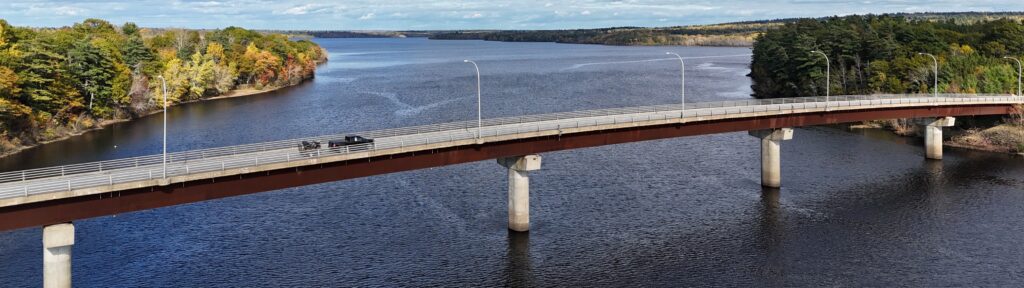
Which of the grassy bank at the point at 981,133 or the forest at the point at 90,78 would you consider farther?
the forest at the point at 90,78

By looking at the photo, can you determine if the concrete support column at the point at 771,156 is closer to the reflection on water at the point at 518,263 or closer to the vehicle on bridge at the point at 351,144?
the reflection on water at the point at 518,263

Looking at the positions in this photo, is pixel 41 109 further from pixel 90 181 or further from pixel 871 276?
pixel 871 276

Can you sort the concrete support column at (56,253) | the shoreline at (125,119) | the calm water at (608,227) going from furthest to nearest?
the shoreline at (125,119) → the calm water at (608,227) → the concrete support column at (56,253)

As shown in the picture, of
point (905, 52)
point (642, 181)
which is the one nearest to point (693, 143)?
point (642, 181)

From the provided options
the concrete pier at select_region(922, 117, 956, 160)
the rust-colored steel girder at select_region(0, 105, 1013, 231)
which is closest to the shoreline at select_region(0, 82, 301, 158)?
the rust-colored steel girder at select_region(0, 105, 1013, 231)

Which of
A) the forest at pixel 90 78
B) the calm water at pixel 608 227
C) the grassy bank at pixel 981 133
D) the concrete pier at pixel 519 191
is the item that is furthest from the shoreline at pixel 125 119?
the grassy bank at pixel 981 133

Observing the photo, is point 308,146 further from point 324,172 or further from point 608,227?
point 608,227
